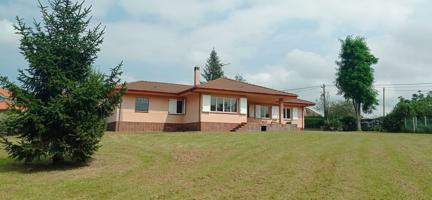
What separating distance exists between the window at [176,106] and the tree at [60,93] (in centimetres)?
1722

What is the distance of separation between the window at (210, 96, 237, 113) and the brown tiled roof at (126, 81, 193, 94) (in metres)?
3.87

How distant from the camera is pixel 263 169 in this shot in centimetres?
1149

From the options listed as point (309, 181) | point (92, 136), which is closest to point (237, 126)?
point (92, 136)

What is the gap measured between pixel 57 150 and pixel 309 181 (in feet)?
26.3

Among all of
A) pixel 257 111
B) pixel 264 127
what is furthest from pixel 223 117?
pixel 257 111

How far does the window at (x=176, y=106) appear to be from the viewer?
3109 centimetres

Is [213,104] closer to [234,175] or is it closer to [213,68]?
[234,175]

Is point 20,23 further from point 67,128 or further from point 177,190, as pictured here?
point 177,190

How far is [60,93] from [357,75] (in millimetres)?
38670

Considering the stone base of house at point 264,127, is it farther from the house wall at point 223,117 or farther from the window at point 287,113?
the window at point 287,113

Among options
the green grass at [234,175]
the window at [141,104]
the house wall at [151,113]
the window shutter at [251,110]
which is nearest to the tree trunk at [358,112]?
the window shutter at [251,110]

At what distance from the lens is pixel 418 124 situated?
110 ft

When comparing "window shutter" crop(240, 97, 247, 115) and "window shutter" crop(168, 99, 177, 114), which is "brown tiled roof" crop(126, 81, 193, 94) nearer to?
"window shutter" crop(168, 99, 177, 114)

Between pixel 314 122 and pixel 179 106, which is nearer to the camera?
pixel 179 106
